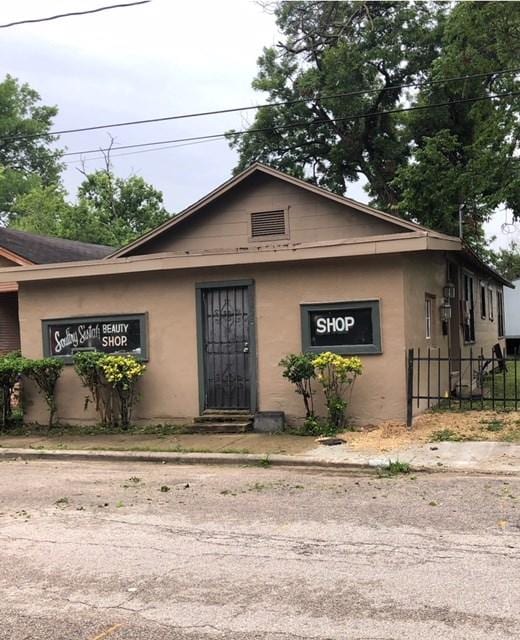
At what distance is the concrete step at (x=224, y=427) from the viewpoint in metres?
10.7

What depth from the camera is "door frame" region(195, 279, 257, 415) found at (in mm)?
11039

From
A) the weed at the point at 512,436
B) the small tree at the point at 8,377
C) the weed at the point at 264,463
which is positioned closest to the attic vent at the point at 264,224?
the small tree at the point at 8,377

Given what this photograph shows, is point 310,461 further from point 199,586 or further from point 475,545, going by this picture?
point 199,586

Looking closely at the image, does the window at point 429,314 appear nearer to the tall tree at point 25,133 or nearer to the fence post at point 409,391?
the fence post at point 409,391

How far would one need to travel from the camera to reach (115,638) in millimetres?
3668

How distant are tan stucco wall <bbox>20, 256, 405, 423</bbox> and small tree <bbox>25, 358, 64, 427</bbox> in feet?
1.40

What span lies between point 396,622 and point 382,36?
29.4 meters

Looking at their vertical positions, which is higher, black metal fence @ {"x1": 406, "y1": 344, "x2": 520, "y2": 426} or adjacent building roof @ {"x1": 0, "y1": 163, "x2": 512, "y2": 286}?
adjacent building roof @ {"x1": 0, "y1": 163, "x2": 512, "y2": 286}

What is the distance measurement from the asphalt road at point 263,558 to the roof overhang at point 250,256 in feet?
12.0

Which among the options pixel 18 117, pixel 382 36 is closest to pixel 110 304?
pixel 382 36

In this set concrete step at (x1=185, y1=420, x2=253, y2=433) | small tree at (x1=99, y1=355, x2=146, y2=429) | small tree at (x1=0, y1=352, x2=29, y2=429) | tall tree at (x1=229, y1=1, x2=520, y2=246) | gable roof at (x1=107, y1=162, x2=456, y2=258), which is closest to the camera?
concrete step at (x1=185, y1=420, x2=253, y2=433)

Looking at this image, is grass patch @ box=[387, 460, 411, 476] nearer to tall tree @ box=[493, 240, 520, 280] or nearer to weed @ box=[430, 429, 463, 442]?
weed @ box=[430, 429, 463, 442]

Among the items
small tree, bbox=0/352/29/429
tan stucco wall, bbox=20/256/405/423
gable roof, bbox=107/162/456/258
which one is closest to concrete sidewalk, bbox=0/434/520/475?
tan stucco wall, bbox=20/256/405/423

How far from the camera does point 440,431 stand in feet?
31.9
